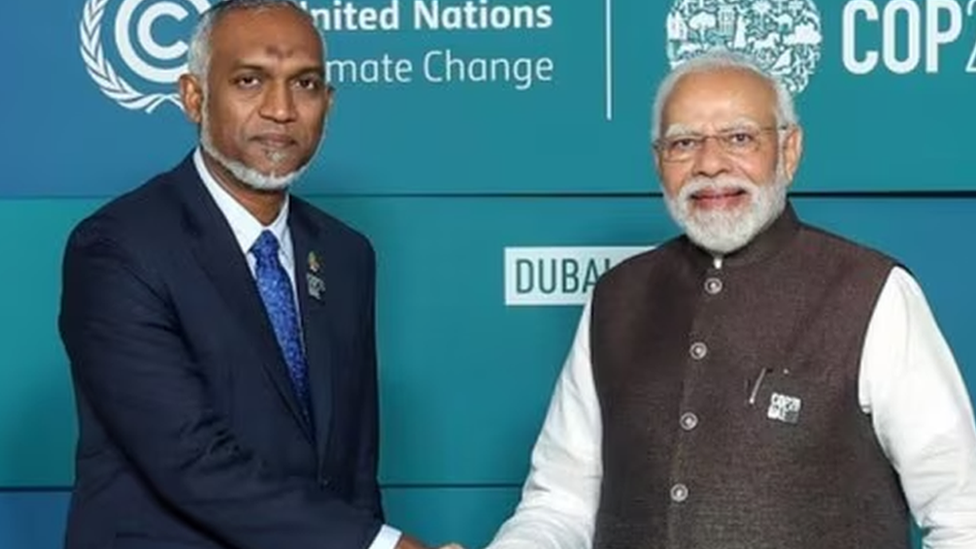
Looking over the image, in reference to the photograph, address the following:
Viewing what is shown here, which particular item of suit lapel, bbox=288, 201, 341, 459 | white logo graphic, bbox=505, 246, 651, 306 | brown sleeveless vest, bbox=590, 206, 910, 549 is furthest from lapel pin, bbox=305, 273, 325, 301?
white logo graphic, bbox=505, 246, 651, 306

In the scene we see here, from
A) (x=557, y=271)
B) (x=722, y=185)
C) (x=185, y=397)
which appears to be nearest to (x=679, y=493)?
(x=722, y=185)

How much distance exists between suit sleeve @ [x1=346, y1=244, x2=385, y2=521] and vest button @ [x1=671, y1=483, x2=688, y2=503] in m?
0.43

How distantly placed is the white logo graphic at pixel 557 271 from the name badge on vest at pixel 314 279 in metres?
0.77

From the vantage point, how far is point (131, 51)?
10.5 ft

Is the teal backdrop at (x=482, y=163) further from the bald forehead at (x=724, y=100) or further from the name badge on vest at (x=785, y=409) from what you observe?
the name badge on vest at (x=785, y=409)

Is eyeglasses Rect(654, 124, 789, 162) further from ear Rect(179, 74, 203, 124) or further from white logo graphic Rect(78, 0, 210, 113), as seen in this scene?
white logo graphic Rect(78, 0, 210, 113)

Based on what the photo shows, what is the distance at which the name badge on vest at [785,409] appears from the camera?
7.27ft

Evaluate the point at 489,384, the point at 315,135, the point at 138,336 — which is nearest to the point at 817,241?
the point at 315,135

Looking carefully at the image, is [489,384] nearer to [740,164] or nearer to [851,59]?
[851,59]

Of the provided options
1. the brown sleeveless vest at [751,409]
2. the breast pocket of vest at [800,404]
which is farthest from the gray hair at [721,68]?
the breast pocket of vest at [800,404]

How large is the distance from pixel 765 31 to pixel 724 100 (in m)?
0.85

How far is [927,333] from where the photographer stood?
220 centimetres

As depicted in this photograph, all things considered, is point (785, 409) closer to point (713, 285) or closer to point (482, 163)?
point (713, 285)

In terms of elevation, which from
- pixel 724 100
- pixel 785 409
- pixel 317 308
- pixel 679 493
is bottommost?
pixel 679 493
